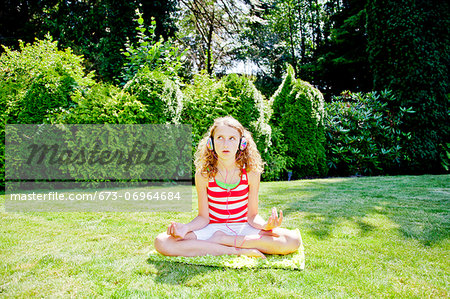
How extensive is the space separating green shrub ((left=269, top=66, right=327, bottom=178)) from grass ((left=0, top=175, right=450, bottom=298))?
4.12m

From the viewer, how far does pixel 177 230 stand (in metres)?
2.34

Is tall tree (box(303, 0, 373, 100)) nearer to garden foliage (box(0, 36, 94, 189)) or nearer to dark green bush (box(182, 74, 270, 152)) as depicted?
dark green bush (box(182, 74, 270, 152))

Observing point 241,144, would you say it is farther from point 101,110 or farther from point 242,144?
point 101,110

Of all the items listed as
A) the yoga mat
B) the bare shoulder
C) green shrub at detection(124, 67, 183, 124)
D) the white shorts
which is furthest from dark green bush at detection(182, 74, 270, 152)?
the yoga mat

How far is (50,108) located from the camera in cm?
636

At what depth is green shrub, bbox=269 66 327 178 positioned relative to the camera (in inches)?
327

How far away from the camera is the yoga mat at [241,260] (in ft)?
7.40

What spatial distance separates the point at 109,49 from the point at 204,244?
11944 mm

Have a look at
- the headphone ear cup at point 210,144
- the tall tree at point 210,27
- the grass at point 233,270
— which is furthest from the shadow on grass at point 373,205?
the tall tree at point 210,27

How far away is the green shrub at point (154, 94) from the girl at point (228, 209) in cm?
379

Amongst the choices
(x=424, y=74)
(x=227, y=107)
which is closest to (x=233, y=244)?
(x=227, y=107)

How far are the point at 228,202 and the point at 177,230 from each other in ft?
1.93

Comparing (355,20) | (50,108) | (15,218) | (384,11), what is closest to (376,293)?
(15,218)

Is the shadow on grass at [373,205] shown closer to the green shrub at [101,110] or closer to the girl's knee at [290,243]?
the girl's knee at [290,243]
